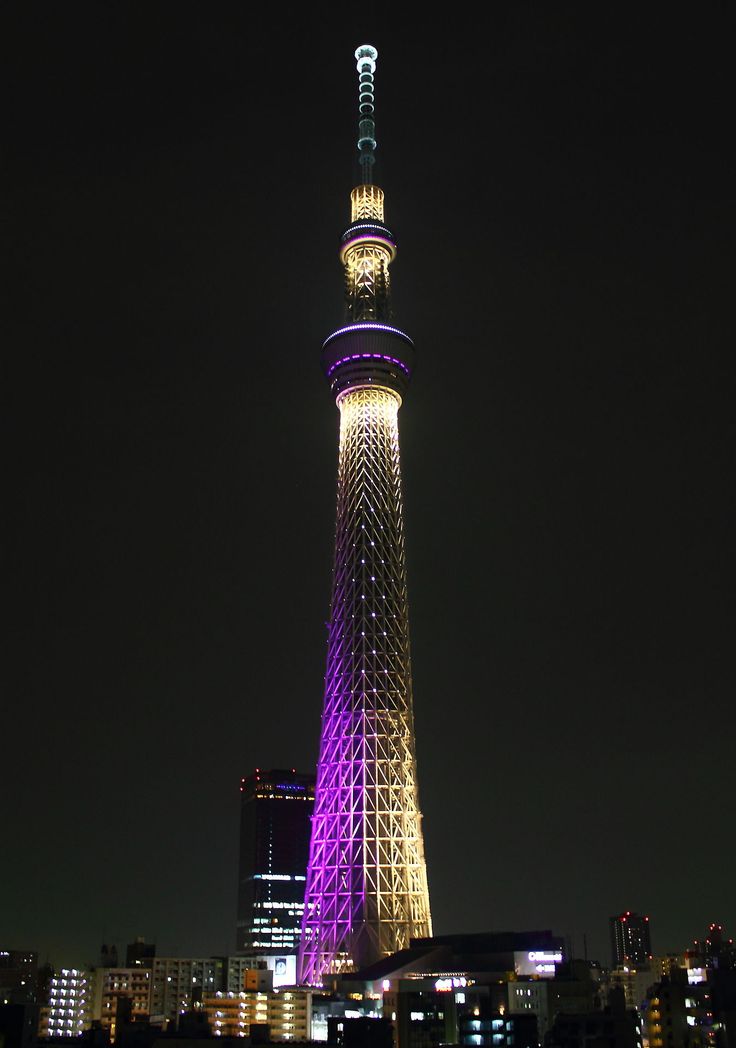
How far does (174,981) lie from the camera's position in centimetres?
8344

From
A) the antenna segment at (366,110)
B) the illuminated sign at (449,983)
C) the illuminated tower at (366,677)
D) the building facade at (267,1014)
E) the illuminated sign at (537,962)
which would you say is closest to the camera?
the illuminated sign at (449,983)

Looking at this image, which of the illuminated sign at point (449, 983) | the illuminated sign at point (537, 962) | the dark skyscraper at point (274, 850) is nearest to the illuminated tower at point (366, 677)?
the illuminated sign at point (449, 983)

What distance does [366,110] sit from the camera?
7969 cm

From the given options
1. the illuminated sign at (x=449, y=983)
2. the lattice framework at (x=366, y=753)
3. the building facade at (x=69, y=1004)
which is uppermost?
the lattice framework at (x=366, y=753)

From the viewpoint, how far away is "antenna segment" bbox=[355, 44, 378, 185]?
3120 inches

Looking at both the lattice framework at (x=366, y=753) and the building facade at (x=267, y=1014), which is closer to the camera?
the building facade at (x=267, y=1014)

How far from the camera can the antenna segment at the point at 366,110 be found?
7925cm

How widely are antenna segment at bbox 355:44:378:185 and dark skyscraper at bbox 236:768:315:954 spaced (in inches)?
3824

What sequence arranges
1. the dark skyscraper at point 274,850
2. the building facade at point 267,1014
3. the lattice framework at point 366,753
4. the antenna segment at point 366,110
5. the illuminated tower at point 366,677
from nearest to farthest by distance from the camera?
1. the building facade at point 267,1014
2. the lattice framework at point 366,753
3. the illuminated tower at point 366,677
4. the antenna segment at point 366,110
5. the dark skyscraper at point 274,850

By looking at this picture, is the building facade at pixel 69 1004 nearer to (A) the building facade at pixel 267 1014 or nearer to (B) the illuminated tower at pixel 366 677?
(A) the building facade at pixel 267 1014

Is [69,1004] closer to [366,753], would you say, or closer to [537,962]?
[366,753]

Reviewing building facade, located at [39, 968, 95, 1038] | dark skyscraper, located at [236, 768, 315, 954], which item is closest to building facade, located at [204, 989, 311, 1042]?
building facade, located at [39, 968, 95, 1038]

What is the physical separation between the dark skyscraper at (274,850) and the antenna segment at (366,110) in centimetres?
9714

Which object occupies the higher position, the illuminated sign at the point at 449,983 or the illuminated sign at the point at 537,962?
the illuminated sign at the point at 537,962
